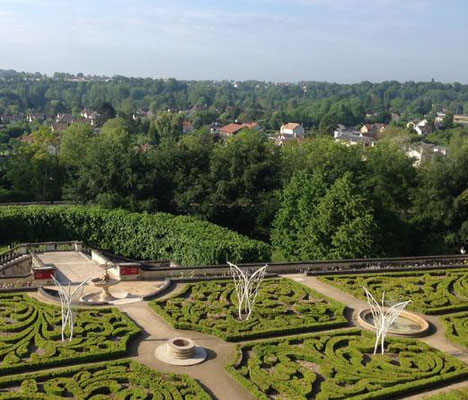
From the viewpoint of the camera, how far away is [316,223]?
40.6 m

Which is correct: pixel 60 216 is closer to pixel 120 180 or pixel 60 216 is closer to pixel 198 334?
pixel 120 180

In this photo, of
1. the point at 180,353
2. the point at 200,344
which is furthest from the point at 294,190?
the point at 180,353

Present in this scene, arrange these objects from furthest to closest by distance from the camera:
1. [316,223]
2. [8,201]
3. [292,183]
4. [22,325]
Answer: [8,201] < [292,183] < [316,223] < [22,325]

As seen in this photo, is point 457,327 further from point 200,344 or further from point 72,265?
point 72,265

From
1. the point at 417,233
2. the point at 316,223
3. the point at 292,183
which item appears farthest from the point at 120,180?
the point at 417,233

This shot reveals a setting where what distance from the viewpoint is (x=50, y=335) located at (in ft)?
75.5


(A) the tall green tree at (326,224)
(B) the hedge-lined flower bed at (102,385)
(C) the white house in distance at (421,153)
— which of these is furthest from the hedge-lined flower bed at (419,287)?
(C) the white house in distance at (421,153)

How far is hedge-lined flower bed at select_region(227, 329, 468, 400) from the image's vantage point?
1975cm

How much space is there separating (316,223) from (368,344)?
1725 cm

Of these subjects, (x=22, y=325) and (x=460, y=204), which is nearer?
(x=22, y=325)

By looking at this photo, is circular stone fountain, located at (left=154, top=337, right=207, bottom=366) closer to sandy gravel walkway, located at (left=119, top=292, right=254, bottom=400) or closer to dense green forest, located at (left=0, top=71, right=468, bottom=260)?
sandy gravel walkway, located at (left=119, top=292, right=254, bottom=400)

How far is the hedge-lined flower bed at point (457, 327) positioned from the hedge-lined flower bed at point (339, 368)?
1880 millimetres

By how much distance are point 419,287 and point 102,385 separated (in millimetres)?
20499

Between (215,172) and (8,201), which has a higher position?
(215,172)
